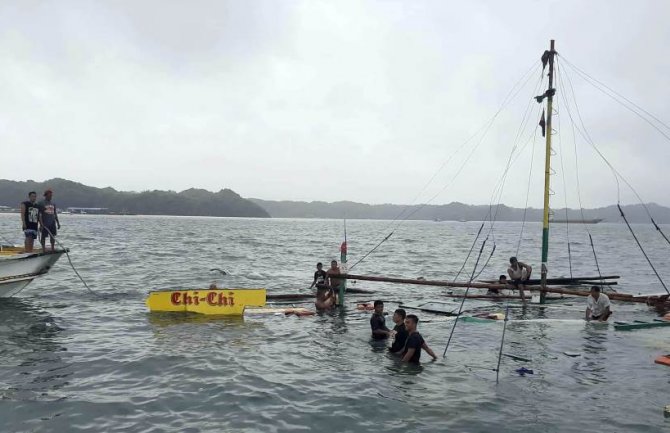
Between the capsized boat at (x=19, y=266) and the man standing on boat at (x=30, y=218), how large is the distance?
1.74 ft

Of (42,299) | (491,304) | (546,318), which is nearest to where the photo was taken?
(546,318)

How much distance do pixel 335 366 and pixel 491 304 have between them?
13.8 m

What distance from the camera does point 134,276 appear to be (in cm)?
3269

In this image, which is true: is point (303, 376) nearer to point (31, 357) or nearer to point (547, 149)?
point (31, 357)

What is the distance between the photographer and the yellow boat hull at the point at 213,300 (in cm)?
1945

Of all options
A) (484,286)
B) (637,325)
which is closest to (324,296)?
(484,286)

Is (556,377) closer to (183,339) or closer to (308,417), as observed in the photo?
(308,417)

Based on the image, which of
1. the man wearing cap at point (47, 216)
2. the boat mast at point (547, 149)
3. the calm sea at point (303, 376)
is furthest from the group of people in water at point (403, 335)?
the man wearing cap at point (47, 216)

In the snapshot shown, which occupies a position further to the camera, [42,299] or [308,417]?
[42,299]

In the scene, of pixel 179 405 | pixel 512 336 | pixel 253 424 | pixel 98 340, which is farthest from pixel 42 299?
pixel 512 336

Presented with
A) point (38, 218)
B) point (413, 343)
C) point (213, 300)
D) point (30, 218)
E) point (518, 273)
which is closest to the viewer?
point (413, 343)

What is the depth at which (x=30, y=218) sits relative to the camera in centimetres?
2044

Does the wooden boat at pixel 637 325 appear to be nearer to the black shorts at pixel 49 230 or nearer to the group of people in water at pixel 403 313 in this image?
the group of people in water at pixel 403 313

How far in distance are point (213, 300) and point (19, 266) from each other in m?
8.66
